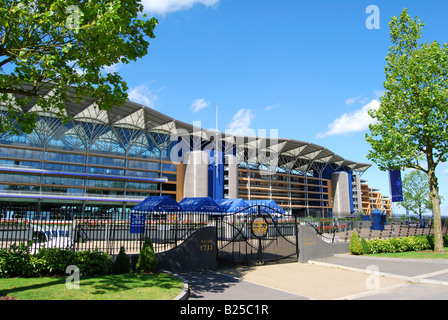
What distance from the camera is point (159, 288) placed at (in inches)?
348

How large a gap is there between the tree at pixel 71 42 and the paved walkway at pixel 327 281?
661cm

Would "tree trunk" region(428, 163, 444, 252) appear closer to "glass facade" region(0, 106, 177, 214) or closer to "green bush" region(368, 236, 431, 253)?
"green bush" region(368, 236, 431, 253)

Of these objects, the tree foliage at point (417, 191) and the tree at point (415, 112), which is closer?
the tree at point (415, 112)

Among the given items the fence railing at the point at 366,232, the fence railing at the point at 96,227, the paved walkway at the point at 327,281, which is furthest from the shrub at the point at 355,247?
the fence railing at the point at 366,232

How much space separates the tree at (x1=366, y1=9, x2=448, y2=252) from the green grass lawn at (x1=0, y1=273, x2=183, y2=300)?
15403mm

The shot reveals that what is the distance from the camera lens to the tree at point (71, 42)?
7.83m

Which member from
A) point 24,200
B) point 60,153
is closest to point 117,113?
point 60,153

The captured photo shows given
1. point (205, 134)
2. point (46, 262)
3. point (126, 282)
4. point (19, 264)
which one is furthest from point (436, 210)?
point (205, 134)

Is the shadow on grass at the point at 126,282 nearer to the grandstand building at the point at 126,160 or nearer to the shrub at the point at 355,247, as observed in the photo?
the shrub at the point at 355,247

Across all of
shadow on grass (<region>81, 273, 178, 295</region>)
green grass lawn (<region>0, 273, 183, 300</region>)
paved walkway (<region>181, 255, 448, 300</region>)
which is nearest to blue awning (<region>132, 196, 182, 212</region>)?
paved walkway (<region>181, 255, 448, 300</region>)

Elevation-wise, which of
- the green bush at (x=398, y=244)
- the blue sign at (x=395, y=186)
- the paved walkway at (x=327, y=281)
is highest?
the blue sign at (x=395, y=186)
